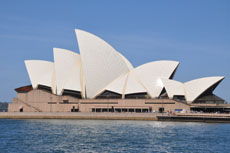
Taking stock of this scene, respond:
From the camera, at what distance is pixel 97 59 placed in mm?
72125

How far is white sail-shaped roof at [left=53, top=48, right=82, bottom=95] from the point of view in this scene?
2948 inches

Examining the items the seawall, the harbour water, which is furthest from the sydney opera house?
the harbour water

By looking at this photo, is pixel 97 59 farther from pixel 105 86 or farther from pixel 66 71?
pixel 66 71

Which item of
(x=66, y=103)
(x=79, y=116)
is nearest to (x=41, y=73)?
(x=66, y=103)

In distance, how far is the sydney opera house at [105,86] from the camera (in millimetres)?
70562

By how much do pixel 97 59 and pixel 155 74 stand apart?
12.3 m

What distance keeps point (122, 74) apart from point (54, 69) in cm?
1473

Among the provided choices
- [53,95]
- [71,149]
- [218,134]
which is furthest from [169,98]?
[71,149]

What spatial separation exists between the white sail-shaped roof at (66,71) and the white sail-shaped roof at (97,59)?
2.89 meters

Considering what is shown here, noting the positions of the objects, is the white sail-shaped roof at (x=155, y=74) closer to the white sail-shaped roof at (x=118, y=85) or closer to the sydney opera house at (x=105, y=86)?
the sydney opera house at (x=105, y=86)

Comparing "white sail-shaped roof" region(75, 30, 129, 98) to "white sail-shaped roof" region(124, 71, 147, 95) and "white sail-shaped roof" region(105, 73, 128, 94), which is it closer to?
"white sail-shaped roof" region(105, 73, 128, 94)

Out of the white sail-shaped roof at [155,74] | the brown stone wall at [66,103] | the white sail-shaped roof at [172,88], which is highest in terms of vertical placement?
the white sail-shaped roof at [155,74]

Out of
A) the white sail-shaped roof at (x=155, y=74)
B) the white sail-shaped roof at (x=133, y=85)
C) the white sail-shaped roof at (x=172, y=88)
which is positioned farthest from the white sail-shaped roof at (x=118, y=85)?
the white sail-shaped roof at (x=172, y=88)

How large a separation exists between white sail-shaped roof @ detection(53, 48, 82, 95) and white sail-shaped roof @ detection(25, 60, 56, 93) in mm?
2246
